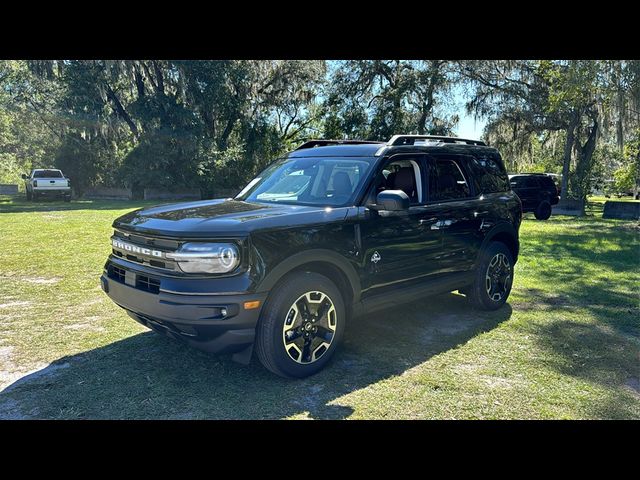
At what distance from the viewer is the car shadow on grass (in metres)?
3.31

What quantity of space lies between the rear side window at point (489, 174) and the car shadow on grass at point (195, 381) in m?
1.78

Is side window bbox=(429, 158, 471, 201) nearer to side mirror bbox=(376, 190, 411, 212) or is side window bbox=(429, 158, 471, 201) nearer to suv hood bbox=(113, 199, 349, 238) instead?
side mirror bbox=(376, 190, 411, 212)

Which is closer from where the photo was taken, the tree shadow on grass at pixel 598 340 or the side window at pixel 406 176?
the tree shadow on grass at pixel 598 340

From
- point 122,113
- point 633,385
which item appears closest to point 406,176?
point 633,385

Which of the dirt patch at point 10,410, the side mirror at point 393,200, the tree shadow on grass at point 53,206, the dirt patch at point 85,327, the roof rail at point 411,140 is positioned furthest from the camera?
the tree shadow on grass at point 53,206

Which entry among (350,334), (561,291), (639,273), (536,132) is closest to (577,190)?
(536,132)

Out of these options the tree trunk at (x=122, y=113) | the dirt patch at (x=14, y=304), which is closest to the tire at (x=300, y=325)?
the dirt patch at (x=14, y=304)

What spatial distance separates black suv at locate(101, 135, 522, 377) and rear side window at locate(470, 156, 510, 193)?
0.09 feet

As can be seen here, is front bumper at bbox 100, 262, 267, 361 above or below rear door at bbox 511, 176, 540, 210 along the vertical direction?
below

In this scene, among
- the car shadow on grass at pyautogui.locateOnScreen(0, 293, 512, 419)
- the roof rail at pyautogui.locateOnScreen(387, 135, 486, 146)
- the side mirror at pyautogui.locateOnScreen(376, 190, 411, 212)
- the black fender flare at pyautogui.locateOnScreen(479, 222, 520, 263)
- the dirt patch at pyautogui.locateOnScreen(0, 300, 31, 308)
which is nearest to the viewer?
the car shadow on grass at pyautogui.locateOnScreen(0, 293, 512, 419)

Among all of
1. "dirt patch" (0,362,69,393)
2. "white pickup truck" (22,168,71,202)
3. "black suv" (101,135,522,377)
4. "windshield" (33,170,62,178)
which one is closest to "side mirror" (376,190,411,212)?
"black suv" (101,135,522,377)

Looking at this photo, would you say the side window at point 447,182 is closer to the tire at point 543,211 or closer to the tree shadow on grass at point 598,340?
the tree shadow on grass at point 598,340

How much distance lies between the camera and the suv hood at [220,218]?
343 cm

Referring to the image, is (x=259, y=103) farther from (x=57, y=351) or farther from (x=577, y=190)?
(x=57, y=351)
